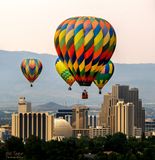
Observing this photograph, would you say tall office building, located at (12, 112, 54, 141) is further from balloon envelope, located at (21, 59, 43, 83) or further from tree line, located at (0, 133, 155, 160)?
tree line, located at (0, 133, 155, 160)

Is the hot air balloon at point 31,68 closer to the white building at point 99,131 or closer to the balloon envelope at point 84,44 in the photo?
the balloon envelope at point 84,44

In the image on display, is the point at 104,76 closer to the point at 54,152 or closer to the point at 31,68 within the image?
the point at 54,152

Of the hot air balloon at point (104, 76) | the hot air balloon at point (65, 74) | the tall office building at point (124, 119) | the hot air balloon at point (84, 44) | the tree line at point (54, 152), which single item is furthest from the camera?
the tall office building at point (124, 119)

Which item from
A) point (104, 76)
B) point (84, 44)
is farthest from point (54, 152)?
point (84, 44)

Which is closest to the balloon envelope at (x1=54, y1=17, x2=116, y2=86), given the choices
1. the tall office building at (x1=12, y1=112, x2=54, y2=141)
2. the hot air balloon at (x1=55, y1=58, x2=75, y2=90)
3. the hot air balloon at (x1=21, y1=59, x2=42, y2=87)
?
the hot air balloon at (x1=55, y1=58, x2=75, y2=90)

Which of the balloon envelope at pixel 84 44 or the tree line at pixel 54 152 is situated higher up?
the balloon envelope at pixel 84 44

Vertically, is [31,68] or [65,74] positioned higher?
[31,68]

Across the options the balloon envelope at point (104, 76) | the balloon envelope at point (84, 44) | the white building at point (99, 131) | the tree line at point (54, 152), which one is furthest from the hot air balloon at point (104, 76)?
the white building at point (99, 131)
